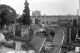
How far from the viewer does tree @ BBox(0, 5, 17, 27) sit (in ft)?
31.0

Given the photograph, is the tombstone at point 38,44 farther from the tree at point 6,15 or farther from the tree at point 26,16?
the tree at point 6,15

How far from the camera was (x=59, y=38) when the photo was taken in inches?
200

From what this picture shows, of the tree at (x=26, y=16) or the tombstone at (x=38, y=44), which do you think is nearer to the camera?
the tombstone at (x=38, y=44)

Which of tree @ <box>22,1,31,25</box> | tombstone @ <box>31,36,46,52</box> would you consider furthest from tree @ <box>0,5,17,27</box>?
tombstone @ <box>31,36,46,52</box>

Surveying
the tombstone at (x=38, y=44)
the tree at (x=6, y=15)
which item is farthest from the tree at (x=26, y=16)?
the tombstone at (x=38, y=44)

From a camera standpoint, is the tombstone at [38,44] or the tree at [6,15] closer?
the tombstone at [38,44]

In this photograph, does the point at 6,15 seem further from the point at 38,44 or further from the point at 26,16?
the point at 38,44

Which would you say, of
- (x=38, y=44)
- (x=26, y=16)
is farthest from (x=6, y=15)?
(x=38, y=44)

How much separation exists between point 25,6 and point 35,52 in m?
5.77

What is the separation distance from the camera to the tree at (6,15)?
9.44 m

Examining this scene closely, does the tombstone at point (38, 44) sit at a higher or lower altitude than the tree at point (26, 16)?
lower

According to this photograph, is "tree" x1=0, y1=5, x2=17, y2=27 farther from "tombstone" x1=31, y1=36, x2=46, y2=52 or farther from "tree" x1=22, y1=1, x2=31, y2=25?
"tombstone" x1=31, y1=36, x2=46, y2=52

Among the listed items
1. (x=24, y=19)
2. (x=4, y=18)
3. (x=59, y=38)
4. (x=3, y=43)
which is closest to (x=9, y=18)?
(x=4, y=18)

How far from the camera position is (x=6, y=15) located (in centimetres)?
959
